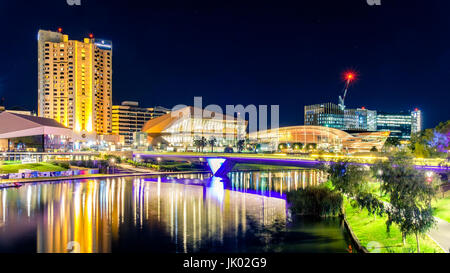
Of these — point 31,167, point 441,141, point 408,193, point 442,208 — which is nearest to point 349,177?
point 442,208

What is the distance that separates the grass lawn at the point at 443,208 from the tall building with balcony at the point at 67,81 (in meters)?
121

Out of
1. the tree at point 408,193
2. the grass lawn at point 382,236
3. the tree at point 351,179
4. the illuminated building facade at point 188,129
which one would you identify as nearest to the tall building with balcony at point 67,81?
the illuminated building facade at point 188,129

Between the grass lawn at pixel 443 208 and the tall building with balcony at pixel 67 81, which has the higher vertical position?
the tall building with balcony at pixel 67 81

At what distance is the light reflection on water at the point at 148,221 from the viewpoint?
2328cm

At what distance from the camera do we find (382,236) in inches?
872

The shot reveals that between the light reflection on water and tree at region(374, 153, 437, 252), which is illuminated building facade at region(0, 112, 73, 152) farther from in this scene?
tree at region(374, 153, 437, 252)

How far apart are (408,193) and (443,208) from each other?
36.2 ft

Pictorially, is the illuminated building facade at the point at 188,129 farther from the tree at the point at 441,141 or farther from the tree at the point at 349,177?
the tree at the point at 349,177
